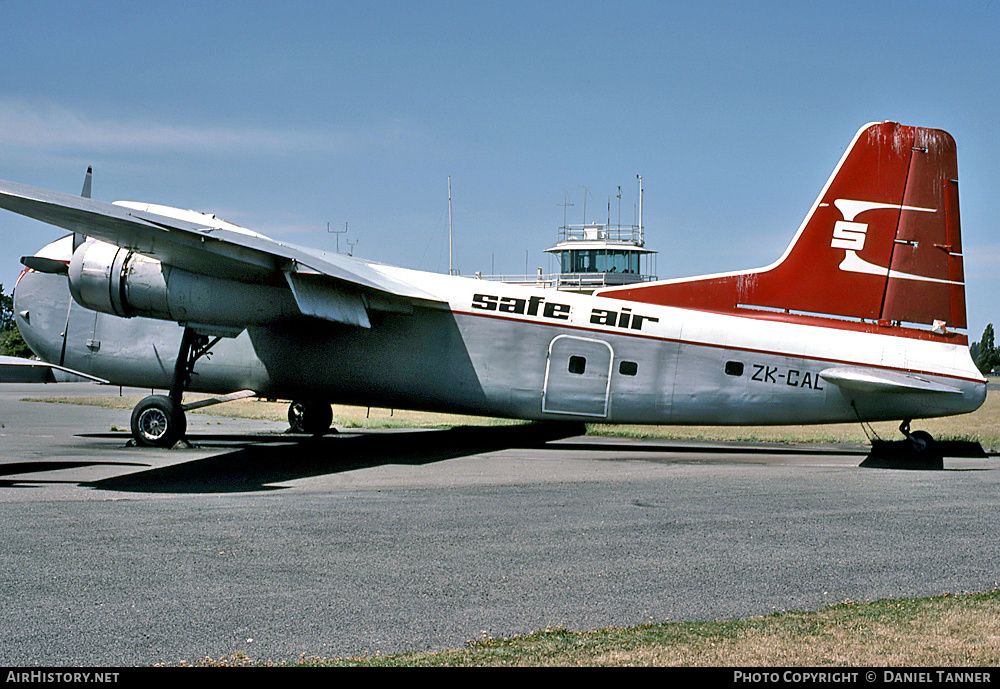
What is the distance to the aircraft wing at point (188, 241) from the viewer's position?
12.9m

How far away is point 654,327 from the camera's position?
17.5 meters

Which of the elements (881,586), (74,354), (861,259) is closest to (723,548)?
(881,586)

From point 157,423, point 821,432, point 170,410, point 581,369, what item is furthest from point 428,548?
point 821,432

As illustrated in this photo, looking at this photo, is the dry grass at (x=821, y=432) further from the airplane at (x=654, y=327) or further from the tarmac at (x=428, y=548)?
the tarmac at (x=428, y=548)

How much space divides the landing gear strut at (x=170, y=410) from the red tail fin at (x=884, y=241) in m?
11.4

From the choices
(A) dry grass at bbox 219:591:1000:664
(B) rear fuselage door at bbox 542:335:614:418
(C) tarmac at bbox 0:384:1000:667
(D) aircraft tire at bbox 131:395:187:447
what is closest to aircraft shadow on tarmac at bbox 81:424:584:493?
(C) tarmac at bbox 0:384:1000:667

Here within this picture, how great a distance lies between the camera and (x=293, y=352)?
59.4ft

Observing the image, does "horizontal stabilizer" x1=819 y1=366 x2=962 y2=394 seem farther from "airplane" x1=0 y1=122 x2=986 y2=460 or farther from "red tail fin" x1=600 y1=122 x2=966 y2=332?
"red tail fin" x1=600 y1=122 x2=966 y2=332

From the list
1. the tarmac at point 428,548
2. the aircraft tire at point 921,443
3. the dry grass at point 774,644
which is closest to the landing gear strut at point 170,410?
the tarmac at point 428,548

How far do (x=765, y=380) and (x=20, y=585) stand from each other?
13.7 m

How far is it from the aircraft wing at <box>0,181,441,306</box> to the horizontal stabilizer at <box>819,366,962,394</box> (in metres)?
7.94

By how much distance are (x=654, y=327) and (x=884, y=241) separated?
4.81 metres

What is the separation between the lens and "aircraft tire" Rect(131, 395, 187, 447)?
17.9m

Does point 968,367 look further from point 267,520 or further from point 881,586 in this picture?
point 267,520
